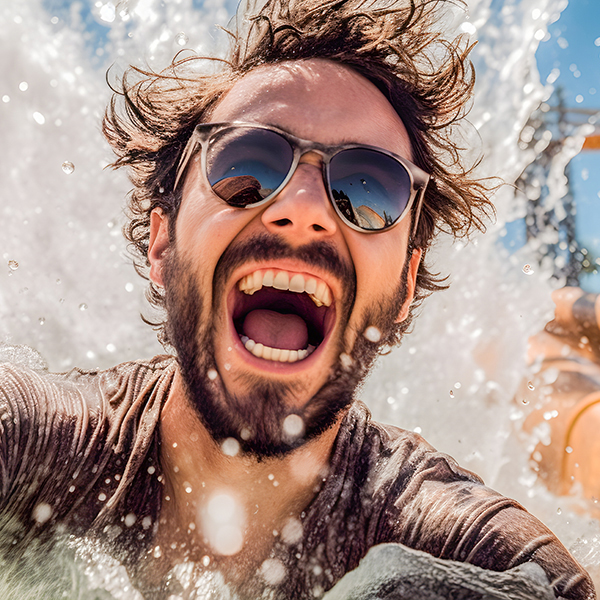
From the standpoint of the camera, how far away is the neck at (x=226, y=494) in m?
1.68

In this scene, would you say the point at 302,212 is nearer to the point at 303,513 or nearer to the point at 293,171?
the point at 293,171

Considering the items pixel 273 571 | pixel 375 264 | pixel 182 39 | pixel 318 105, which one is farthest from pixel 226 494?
pixel 182 39

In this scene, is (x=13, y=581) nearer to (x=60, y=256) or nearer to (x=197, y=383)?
(x=197, y=383)

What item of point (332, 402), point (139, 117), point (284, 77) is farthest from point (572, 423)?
point (139, 117)

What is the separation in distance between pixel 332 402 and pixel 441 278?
6.39ft

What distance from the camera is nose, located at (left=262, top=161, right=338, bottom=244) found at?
1.57m

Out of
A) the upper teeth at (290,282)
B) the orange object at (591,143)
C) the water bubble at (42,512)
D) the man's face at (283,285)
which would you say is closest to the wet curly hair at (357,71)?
the man's face at (283,285)

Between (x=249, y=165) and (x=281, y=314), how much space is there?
2.26 ft

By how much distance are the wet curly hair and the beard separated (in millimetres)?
619

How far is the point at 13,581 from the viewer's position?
5.51 feet

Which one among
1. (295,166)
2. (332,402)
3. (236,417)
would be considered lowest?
(236,417)

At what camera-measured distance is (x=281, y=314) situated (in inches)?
78.4

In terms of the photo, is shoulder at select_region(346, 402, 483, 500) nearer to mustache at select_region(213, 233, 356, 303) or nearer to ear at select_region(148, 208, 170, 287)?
mustache at select_region(213, 233, 356, 303)

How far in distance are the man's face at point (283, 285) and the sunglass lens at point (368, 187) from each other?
6cm
